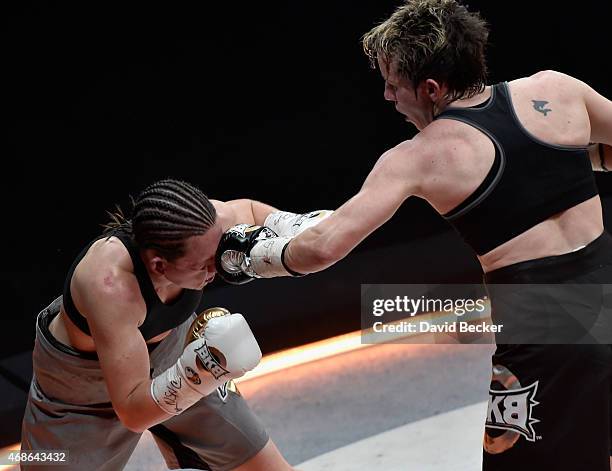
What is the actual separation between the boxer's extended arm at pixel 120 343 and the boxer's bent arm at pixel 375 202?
0.49 metres

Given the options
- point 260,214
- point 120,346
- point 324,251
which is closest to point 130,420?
point 120,346

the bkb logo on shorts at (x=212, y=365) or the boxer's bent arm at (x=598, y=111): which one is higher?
the boxer's bent arm at (x=598, y=111)

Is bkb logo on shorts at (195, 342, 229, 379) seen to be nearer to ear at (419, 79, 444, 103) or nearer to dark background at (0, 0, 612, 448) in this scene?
ear at (419, 79, 444, 103)

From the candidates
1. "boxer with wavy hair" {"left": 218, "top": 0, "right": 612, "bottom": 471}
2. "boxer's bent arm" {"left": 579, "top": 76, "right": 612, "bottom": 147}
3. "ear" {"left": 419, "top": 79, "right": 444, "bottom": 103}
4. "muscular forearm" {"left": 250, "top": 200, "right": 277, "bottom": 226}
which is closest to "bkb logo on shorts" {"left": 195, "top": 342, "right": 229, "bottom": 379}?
"boxer with wavy hair" {"left": 218, "top": 0, "right": 612, "bottom": 471}

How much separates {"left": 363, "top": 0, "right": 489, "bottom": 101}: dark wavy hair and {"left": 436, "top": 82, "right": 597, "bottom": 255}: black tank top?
7cm

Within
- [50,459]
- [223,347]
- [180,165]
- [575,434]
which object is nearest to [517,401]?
[575,434]

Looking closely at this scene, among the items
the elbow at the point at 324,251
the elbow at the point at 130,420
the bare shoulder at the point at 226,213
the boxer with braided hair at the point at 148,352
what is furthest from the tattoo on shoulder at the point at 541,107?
the elbow at the point at 130,420

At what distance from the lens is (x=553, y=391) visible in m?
2.24

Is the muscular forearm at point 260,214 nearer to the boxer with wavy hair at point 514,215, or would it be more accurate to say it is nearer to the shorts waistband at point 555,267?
the boxer with wavy hair at point 514,215

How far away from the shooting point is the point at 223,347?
2.33 meters

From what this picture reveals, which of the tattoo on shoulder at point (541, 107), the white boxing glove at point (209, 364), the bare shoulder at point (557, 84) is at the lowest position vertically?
the white boxing glove at point (209, 364)

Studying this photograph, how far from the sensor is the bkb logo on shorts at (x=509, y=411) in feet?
7.38

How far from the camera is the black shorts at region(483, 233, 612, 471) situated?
2242mm

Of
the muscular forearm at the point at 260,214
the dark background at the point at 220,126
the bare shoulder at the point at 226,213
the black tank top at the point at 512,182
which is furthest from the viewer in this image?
the dark background at the point at 220,126
